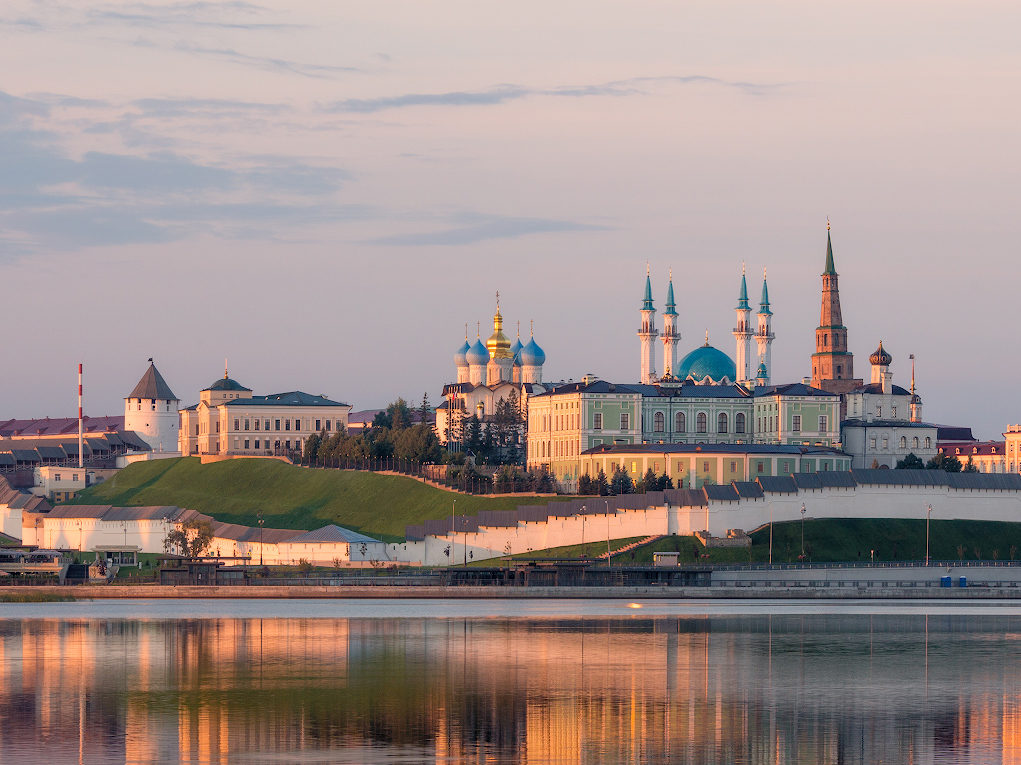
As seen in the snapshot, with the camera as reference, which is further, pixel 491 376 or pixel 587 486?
pixel 491 376

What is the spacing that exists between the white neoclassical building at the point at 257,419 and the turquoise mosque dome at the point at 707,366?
119 ft

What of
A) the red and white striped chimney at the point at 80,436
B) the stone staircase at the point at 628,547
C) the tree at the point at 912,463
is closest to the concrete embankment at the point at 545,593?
the stone staircase at the point at 628,547

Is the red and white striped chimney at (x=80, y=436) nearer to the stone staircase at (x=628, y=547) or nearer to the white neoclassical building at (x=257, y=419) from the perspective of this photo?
the white neoclassical building at (x=257, y=419)

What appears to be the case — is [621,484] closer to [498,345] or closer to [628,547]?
[628,547]

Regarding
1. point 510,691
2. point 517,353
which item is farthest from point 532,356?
point 510,691

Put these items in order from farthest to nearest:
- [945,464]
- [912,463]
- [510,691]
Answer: [912,463]
[945,464]
[510,691]

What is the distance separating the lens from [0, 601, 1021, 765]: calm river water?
36000mm

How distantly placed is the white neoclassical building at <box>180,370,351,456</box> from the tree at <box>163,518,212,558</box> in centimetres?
4953

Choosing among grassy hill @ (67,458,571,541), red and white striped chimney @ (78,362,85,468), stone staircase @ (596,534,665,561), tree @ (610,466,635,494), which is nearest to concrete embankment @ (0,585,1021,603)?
stone staircase @ (596,534,665,561)

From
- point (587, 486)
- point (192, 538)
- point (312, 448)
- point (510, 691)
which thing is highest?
point (312, 448)

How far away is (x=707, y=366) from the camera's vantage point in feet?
566

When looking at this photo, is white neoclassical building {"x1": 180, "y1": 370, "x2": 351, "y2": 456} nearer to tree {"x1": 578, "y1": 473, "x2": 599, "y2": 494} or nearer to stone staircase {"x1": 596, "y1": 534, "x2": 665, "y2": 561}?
tree {"x1": 578, "y1": 473, "x2": 599, "y2": 494}

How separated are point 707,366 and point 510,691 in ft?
422

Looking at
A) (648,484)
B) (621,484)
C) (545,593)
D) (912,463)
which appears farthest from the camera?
(912,463)
